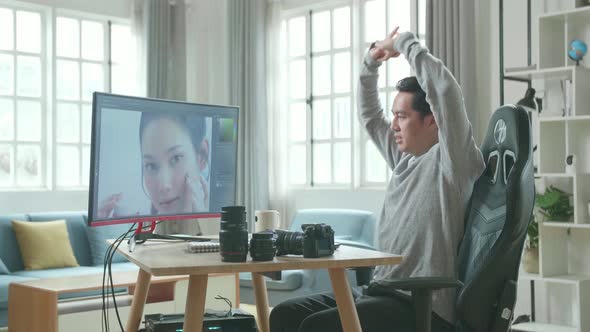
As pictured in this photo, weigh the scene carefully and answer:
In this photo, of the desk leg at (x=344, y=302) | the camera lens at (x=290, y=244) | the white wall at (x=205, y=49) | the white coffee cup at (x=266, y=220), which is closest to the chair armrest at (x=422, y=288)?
the desk leg at (x=344, y=302)

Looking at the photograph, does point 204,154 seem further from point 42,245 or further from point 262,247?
point 42,245

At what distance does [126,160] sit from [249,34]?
4.28 m

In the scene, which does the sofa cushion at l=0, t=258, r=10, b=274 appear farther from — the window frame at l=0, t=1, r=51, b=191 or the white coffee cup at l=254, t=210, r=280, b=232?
the white coffee cup at l=254, t=210, r=280, b=232

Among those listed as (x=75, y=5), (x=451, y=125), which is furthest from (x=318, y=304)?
(x=75, y=5)

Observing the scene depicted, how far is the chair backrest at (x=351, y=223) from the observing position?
5359 millimetres

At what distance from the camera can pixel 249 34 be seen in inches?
262

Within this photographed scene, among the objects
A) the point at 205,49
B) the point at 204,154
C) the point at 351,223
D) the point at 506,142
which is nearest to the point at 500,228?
the point at 506,142

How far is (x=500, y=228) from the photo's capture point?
205 centimetres

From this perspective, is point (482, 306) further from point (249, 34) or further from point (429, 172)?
point (249, 34)

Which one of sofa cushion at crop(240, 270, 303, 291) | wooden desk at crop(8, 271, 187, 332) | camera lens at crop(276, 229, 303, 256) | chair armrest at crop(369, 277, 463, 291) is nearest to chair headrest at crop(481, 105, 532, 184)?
chair armrest at crop(369, 277, 463, 291)

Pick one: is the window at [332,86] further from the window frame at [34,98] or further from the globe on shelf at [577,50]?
the window frame at [34,98]

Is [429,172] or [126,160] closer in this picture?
[429,172]

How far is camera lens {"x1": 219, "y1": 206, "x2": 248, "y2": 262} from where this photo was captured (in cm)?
192

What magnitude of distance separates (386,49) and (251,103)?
4.05 meters
